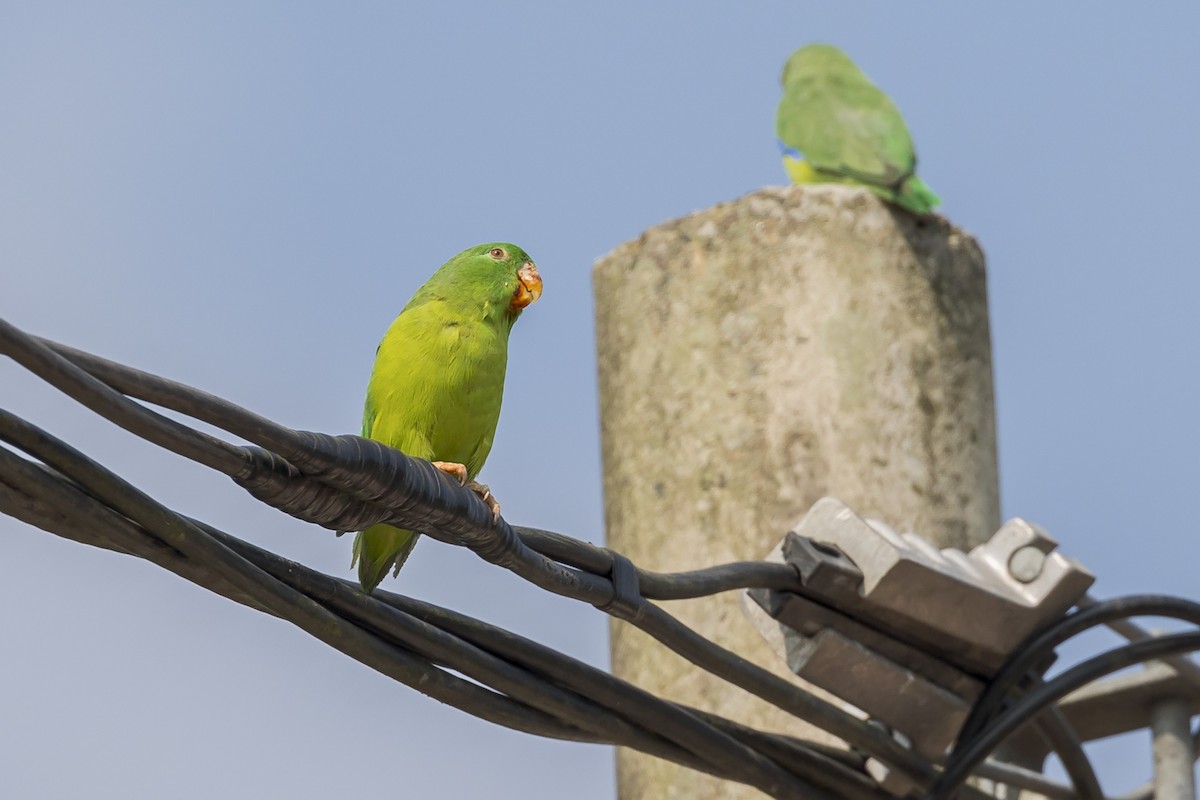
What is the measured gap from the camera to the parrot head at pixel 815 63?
9.90 m

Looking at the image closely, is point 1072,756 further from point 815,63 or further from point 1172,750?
point 815,63

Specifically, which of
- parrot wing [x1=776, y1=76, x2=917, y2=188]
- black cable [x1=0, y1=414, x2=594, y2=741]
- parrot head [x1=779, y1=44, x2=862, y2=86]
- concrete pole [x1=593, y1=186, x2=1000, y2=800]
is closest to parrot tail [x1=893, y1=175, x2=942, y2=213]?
concrete pole [x1=593, y1=186, x2=1000, y2=800]

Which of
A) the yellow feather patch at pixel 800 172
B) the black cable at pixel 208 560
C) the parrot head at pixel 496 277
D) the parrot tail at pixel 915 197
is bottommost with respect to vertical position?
the black cable at pixel 208 560

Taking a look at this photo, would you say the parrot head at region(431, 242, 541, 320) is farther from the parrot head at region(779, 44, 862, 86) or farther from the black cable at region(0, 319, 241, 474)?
the parrot head at region(779, 44, 862, 86)

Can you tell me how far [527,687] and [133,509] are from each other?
0.82m

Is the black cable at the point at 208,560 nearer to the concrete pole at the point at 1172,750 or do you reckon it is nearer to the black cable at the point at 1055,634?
the black cable at the point at 1055,634

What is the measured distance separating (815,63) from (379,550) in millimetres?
7344

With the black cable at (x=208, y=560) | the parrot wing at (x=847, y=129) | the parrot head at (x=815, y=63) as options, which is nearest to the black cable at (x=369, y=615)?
the black cable at (x=208, y=560)

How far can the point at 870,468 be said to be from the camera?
3.84 m

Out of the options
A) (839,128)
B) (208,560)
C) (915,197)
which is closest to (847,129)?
(839,128)

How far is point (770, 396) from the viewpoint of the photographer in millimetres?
3910

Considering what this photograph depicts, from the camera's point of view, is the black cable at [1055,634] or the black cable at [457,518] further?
the black cable at [1055,634]

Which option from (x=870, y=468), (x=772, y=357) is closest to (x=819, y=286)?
(x=772, y=357)

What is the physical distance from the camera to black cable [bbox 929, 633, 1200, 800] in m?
3.23
